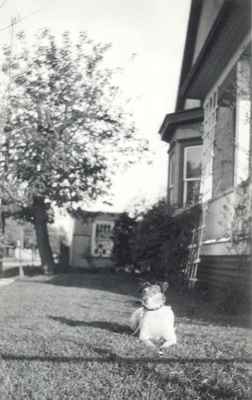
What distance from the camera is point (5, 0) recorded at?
7715mm

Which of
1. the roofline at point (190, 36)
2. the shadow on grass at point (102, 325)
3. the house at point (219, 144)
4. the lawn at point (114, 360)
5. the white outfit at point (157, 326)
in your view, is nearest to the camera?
the lawn at point (114, 360)

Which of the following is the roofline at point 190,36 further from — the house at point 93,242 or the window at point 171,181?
the house at point 93,242

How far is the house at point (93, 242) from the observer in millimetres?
32750

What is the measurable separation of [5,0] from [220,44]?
4.04 m

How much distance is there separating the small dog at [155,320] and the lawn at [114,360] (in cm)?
12

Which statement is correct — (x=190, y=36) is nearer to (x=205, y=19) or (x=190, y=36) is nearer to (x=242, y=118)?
(x=205, y=19)

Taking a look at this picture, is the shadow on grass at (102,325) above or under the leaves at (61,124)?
under

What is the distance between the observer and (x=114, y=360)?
4.55m

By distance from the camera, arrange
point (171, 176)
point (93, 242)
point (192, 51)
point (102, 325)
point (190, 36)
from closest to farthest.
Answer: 1. point (102, 325)
2. point (190, 36)
3. point (192, 51)
4. point (171, 176)
5. point (93, 242)

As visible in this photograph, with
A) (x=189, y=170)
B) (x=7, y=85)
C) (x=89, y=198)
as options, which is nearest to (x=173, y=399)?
(x=7, y=85)

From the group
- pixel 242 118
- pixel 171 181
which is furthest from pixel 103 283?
pixel 242 118

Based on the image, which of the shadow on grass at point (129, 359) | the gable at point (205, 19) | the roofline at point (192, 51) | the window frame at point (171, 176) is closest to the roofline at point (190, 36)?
the roofline at point (192, 51)

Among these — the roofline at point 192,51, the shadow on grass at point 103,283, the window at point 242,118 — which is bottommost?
the shadow on grass at point 103,283

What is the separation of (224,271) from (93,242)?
79.2ft
